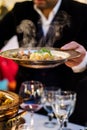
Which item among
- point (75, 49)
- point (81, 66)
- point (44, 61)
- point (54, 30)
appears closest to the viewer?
point (44, 61)

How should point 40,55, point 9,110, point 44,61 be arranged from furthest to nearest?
point 40,55
point 44,61
point 9,110

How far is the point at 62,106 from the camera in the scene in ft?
3.97

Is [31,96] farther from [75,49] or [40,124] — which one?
[75,49]

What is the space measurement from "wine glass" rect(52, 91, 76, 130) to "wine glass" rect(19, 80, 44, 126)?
7 cm

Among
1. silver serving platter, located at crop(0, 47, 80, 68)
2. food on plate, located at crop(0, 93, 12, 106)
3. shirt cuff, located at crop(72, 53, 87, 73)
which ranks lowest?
food on plate, located at crop(0, 93, 12, 106)

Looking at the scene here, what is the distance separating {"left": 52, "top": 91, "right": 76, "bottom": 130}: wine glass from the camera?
119 cm

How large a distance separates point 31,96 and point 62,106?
0.14m

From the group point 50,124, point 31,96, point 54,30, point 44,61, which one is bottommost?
point 50,124

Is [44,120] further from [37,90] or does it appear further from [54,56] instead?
[54,56]

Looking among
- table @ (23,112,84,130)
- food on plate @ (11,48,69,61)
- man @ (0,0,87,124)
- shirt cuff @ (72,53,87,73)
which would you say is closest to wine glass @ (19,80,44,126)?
table @ (23,112,84,130)

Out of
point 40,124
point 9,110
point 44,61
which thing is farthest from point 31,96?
point 9,110

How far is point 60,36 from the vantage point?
1888mm

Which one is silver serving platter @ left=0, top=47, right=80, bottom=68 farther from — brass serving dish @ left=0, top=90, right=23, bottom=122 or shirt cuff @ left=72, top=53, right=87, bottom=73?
shirt cuff @ left=72, top=53, right=87, bottom=73

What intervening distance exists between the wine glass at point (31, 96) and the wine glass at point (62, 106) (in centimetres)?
7
